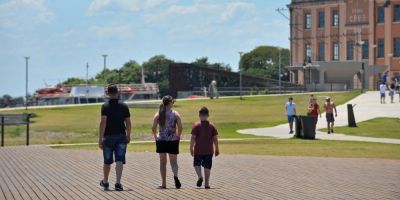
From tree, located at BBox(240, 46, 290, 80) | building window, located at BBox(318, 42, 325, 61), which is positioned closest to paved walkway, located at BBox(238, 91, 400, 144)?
building window, located at BBox(318, 42, 325, 61)

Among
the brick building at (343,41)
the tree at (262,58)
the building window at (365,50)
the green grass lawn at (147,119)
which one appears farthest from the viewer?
the tree at (262,58)

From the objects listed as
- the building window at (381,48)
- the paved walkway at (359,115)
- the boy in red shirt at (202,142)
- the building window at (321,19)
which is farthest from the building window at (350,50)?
the boy in red shirt at (202,142)

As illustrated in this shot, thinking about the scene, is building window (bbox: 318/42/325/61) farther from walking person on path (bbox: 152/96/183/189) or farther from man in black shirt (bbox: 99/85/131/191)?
man in black shirt (bbox: 99/85/131/191)

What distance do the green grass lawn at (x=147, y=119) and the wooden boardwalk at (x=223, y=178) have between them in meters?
15.0

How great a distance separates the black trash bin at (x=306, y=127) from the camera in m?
34.7

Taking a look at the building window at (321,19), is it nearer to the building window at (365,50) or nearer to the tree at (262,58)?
the building window at (365,50)

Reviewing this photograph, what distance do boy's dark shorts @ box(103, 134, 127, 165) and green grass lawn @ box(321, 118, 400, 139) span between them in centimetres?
2285

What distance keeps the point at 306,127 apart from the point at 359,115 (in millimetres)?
15491

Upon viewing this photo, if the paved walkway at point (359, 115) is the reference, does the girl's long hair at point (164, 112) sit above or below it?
above

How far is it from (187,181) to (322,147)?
486 inches

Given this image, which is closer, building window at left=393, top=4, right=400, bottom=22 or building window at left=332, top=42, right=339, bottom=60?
building window at left=393, top=4, right=400, bottom=22

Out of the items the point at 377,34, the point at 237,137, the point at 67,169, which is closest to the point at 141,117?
the point at 237,137

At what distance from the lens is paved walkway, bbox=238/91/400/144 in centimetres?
3566

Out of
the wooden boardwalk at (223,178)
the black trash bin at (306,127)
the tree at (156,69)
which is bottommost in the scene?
the wooden boardwalk at (223,178)
